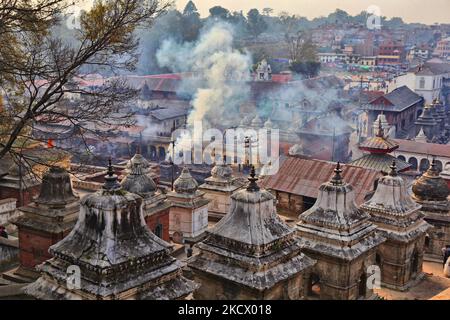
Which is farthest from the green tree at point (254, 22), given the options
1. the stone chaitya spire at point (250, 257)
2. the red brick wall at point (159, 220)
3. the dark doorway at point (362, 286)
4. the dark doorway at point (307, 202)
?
the stone chaitya spire at point (250, 257)

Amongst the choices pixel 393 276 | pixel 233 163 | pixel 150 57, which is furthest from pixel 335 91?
pixel 393 276

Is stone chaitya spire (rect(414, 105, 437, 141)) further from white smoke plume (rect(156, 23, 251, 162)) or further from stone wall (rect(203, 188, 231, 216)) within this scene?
stone wall (rect(203, 188, 231, 216))

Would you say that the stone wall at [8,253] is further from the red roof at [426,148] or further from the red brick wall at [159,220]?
the red roof at [426,148]

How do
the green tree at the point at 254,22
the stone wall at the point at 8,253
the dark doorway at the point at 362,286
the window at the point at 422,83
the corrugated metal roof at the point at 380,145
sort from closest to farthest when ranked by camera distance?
the dark doorway at the point at 362,286, the stone wall at the point at 8,253, the corrugated metal roof at the point at 380,145, the window at the point at 422,83, the green tree at the point at 254,22

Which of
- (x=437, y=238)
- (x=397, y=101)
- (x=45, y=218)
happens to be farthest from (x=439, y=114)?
(x=45, y=218)

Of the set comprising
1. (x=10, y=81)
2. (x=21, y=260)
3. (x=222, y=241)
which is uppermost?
(x=10, y=81)

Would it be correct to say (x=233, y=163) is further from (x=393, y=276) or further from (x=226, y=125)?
(x=393, y=276)
